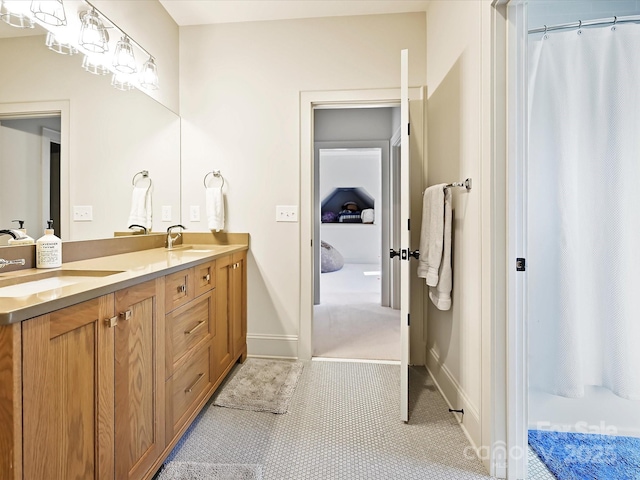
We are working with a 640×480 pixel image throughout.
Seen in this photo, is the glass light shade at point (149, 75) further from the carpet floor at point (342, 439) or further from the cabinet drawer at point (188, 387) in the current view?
the carpet floor at point (342, 439)

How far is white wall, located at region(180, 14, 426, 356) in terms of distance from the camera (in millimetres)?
2371

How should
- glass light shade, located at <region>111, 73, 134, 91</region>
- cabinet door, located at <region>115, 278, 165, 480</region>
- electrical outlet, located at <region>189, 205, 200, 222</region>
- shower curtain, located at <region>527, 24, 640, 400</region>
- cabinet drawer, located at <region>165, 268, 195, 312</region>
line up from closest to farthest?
cabinet door, located at <region>115, 278, 165, 480</region>, cabinet drawer, located at <region>165, 268, 195, 312</region>, shower curtain, located at <region>527, 24, 640, 400</region>, glass light shade, located at <region>111, 73, 134, 91</region>, electrical outlet, located at <region>189, 205, 200, 222</region>

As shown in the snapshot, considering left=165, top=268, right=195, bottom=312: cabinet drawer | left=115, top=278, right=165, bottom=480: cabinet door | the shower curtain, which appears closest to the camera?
left=115, top=278, right=165, bottom=480: cabinet door

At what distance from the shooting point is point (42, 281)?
4.16 ft

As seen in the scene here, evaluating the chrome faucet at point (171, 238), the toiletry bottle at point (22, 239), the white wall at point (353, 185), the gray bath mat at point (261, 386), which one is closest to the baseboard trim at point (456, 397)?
the gray bath mat at point (261, 386)

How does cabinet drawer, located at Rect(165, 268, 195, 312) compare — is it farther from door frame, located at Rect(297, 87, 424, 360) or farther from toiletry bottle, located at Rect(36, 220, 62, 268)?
door frame, located at Rect(297, 87, 424, 360)

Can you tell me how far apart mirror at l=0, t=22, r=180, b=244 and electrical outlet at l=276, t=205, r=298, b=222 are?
32.1 inches

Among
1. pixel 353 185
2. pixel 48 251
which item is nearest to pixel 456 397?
pixel 48 251

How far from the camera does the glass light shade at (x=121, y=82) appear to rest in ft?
6.20

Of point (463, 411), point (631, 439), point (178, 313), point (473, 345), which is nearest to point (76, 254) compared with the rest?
point (178, 313)

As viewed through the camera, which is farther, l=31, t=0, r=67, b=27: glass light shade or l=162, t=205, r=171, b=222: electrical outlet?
l=162, t=205, r=171, b=222: electrical outlet

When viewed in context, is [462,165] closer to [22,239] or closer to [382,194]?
[22,239]

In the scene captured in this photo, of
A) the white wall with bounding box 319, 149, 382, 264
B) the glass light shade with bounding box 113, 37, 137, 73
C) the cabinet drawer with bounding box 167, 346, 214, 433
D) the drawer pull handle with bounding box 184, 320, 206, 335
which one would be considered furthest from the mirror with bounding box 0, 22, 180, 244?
the white wall with bounding box 319, 149, 382, 264

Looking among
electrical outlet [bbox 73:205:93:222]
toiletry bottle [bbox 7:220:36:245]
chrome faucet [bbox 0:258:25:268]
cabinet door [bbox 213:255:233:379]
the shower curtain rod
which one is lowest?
cabinet door [bbox 213:255:233:379]
